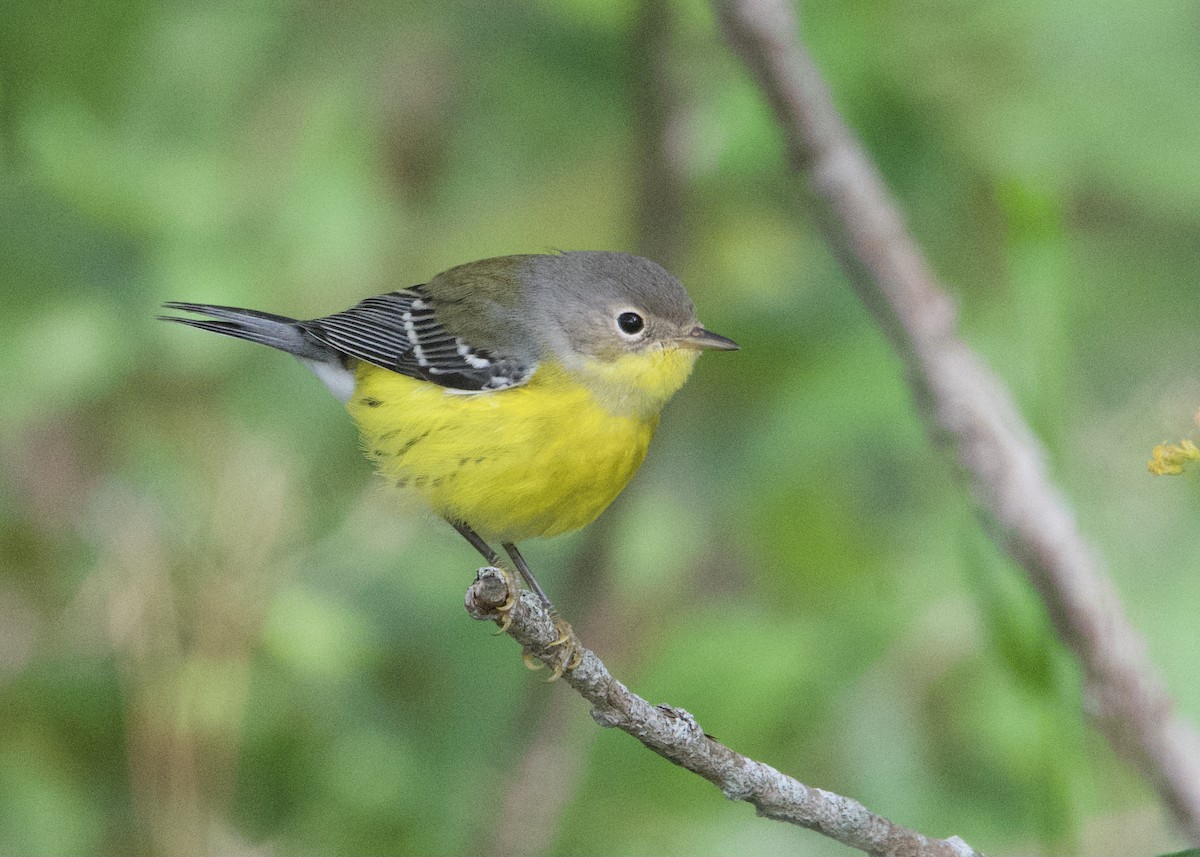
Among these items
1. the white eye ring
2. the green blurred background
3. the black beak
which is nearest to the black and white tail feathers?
the green blurred background

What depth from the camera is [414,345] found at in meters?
4.01

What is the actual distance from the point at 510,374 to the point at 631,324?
39cm

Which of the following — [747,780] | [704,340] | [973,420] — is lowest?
[747,780]

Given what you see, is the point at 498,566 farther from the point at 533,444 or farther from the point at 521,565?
the point at 521,565

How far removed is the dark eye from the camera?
3834 millimetres

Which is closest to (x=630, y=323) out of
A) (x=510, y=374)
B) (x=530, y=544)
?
(x=510, y=374)

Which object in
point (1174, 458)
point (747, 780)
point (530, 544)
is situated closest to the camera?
point (1174, 458)

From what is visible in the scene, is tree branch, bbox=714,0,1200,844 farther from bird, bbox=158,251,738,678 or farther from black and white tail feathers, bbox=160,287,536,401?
black and white tail feathers, bbox=160,287,536,401

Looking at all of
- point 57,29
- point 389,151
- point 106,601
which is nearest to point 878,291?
point 57,29

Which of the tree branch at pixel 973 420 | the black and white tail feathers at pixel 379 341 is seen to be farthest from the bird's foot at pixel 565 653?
the black and white tail feathers at pixel 379 341

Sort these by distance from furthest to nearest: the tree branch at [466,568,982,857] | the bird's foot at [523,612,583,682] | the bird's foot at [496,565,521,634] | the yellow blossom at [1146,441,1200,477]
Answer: the bird's foot at [496,565,521,634]
the bird's foot at [523,612,583,682]
the tree branch at [466,568,982,857]
the yellow blossom at [1146,441,1200,477]

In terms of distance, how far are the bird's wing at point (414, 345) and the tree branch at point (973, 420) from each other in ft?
3.76

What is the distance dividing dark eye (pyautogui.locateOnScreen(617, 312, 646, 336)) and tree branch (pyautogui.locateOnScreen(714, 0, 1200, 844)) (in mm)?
978

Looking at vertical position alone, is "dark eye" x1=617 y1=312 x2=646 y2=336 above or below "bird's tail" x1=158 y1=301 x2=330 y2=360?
above
